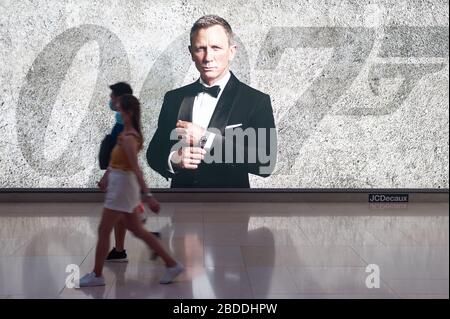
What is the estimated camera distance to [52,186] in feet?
30.1

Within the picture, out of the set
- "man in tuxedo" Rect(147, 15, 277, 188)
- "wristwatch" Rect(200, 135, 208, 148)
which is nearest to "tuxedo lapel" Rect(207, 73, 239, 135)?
"man in tuxedo" Rect(147, 15, 277, 188)

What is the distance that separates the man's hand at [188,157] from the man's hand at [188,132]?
3.9 inches

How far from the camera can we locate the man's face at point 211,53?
9.20m

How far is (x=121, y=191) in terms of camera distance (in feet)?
16.4

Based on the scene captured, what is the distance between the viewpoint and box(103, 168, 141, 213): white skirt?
4992 mm

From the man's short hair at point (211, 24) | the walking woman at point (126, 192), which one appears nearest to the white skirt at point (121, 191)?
the walking woman at point (126, 192)

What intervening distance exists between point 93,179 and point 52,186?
59cm

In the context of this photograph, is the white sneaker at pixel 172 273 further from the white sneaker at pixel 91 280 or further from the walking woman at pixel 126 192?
the white sneaker at pixel 91 280

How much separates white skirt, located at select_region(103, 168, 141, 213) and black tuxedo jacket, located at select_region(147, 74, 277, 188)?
4208mm

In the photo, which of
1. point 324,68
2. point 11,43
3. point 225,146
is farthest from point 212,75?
point 11,43

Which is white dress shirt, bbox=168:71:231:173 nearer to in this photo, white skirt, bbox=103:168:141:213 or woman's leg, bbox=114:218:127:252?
woman's leg, bbox=114:218:127:252

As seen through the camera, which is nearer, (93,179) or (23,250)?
(23,250)
